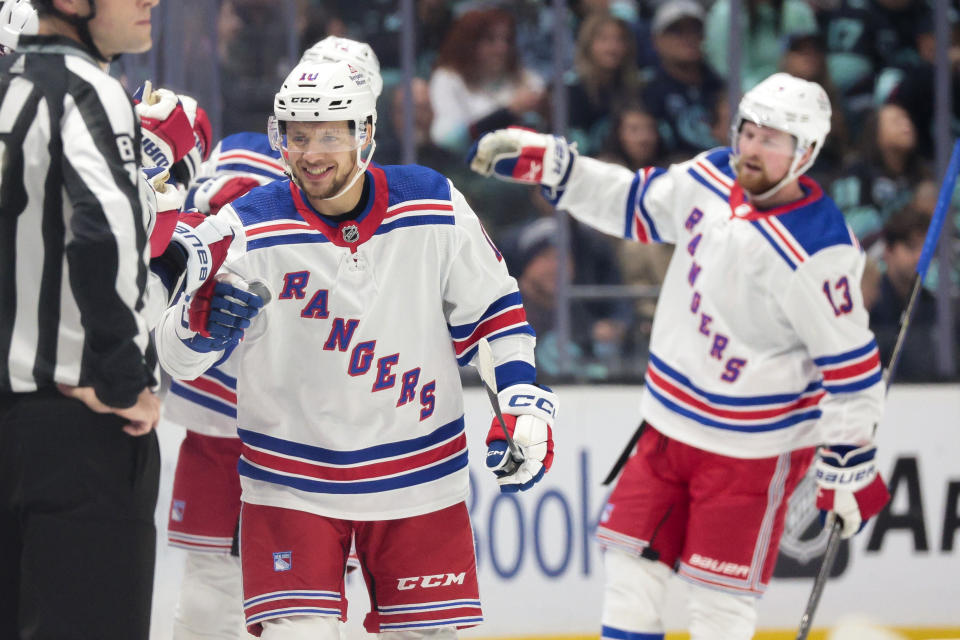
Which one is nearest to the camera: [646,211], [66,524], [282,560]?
[66,524]

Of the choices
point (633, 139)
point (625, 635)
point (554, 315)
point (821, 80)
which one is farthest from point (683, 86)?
point (625, 635)

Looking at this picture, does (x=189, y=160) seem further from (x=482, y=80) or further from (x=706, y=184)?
(x=482, y=80)

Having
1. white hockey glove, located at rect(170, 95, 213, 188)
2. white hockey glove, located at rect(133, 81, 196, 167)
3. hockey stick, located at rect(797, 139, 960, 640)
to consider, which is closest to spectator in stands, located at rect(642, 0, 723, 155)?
hockey stick, located at rect(797, 139, 960, 640)

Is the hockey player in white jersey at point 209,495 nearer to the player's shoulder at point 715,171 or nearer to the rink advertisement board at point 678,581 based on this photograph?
the rink advertisement board at point 678,581

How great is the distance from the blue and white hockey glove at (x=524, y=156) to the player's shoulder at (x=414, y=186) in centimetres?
103

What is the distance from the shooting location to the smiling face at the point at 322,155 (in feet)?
8.06

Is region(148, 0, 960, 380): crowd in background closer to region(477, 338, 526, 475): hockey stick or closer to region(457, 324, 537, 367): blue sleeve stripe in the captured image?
region(457, 324, 537, 367): blue sleeve stripe

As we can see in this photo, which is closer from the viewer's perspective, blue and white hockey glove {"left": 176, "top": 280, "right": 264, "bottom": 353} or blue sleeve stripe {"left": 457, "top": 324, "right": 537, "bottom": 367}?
blue and white hockey glove {"left": 176, "top": 280, "right": 264, "bottom": 353}

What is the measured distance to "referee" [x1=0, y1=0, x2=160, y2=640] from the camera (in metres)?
1.84

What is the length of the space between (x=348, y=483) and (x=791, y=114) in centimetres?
153

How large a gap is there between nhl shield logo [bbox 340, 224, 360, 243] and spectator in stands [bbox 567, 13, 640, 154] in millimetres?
2767

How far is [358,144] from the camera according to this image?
2.49m

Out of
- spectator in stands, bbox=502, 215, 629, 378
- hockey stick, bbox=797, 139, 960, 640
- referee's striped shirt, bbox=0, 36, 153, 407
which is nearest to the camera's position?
referee's striped shirt, bbox=0, 36, 153, 407

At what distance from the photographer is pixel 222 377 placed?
10.3 ft
